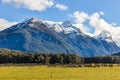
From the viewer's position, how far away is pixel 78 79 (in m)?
52.8

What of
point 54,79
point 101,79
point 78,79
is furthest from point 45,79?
point 101,79

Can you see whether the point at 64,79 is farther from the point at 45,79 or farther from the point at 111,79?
the point at 111,79

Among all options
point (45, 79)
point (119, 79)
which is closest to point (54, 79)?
point (45, 79)

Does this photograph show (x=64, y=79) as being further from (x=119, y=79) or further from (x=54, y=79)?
(x=119, y=79)

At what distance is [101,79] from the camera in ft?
174

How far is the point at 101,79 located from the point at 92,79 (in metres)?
1.44

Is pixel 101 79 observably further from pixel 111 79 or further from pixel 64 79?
pixel 64 79

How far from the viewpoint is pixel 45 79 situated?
52938 mm

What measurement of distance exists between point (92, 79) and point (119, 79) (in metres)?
4.25

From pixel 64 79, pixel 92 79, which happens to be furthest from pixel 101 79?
pixel 64 79

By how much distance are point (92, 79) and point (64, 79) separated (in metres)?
4.35

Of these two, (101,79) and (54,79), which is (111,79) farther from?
(54,79)

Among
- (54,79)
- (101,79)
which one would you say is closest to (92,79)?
(101,79)

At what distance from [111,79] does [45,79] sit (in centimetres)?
1026
